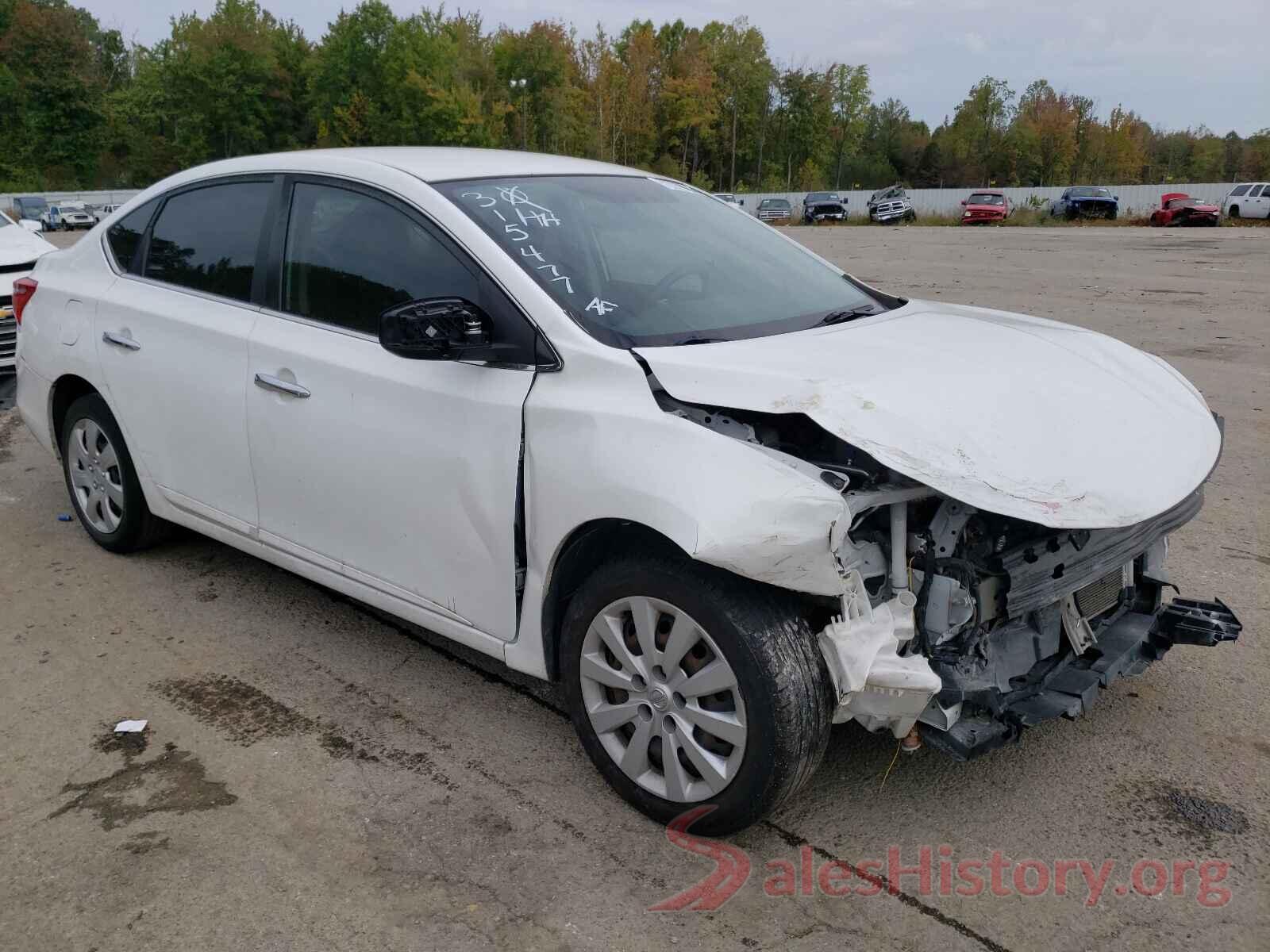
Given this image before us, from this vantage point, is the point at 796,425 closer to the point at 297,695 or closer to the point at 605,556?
the point at 605,556

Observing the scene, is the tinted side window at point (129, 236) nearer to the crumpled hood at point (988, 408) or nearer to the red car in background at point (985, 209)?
the crumpled hood at point (988, 408)

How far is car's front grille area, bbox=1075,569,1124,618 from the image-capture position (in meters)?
3.16

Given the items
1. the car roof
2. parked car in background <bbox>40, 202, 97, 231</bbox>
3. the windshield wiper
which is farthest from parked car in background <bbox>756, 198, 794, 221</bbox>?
the windshield wiper

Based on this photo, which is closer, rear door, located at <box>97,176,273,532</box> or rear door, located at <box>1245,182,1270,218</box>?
rear door, located at <box>97,176,273,532</box>

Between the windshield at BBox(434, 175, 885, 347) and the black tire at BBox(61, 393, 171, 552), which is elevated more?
the windshield at BBox(434, 175, 885, 347)

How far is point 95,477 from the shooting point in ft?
15.9

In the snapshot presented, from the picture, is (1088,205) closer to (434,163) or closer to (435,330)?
(434,163)

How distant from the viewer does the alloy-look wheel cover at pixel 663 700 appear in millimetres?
2691

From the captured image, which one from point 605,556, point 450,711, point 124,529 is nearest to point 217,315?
point 124,529

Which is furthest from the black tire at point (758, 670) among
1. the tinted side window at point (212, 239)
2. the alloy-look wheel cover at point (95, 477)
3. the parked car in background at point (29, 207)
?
the parked car in background at point (29, 207)

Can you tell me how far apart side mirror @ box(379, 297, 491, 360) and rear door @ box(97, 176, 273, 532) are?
3.57 ft

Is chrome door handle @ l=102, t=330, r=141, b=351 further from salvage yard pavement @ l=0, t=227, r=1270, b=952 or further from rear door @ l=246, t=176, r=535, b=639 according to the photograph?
salvage yard pavement @ l=0, t=227, r=1270, b=952

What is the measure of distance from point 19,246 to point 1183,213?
36.7 m

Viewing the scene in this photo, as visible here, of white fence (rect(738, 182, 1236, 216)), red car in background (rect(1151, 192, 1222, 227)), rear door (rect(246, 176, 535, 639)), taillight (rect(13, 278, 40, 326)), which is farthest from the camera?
white fence (rect(738, 182, 1236, 216))
